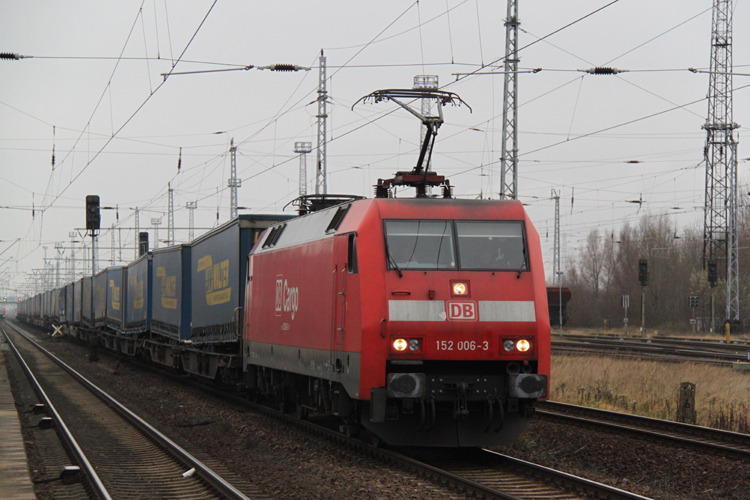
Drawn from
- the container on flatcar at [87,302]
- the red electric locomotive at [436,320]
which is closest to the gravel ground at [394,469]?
the red electric locomotive at [436,320]

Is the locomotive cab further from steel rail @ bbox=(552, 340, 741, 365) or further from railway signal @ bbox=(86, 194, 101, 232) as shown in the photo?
railway signal @ bbox=(86, 194, 101, 232)

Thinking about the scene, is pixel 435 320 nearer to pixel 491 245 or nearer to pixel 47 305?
pixel 491 245

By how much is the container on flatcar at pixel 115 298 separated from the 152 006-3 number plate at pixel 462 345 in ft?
82.7

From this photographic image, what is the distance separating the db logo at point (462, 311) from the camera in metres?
10.0

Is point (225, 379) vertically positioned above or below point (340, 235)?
below

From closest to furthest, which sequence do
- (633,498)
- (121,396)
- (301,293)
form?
(633,498), (301,293), (121,396)

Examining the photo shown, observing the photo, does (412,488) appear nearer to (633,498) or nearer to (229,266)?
(633,498)

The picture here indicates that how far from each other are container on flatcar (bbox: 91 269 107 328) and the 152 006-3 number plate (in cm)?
3086

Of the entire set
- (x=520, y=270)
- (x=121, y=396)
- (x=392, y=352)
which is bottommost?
(x=121, y=396)

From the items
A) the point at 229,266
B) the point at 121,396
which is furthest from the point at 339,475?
the point at 121,396

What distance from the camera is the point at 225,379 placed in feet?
60.8

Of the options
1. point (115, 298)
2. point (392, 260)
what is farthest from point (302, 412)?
point (115, 298)

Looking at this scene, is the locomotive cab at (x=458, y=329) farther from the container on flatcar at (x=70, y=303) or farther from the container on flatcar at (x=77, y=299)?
the container on flatcar at (x=70, y=303)

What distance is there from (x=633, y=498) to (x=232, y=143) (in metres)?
38.4
